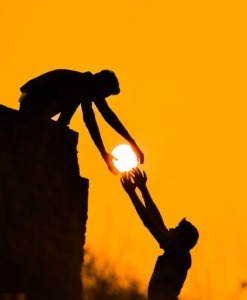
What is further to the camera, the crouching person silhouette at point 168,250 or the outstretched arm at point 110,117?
the outstretched arm at point 110,117

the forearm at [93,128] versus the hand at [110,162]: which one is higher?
the forearm at [93,128]

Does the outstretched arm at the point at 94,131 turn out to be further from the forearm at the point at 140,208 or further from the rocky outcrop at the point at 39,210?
the forearm at the point at 140,208

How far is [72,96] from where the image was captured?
10812mm

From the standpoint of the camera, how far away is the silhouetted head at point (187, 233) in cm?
928

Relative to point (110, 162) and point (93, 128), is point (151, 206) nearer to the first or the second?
point (110, 162)

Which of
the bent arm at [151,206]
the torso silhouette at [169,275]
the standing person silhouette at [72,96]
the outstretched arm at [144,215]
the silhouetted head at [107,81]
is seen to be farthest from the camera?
the silhouetted head at [107,81]

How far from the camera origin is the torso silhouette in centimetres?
896

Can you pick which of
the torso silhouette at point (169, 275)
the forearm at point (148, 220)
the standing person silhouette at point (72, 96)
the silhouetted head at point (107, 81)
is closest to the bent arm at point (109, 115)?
the standing person silhouette at point (72, 96)

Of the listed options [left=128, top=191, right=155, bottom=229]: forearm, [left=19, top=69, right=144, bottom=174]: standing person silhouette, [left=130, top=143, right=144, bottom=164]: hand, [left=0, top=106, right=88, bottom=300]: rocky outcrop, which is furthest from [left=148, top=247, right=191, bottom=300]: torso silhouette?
[left=19, top=69, right=144, bottom=174]: standing person silhouette

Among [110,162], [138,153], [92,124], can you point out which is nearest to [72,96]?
[92,124]

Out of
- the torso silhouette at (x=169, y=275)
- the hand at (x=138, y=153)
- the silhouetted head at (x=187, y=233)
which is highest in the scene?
the hand at (x=138, y=153)

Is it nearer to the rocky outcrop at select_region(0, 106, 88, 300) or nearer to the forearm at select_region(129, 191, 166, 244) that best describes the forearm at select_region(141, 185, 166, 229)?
the forearm at select_region(129, 191, 166, 244)

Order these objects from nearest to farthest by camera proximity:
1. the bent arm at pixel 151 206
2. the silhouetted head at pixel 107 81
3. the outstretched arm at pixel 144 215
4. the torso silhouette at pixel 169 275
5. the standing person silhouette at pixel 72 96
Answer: the torso silhouette at pixel 169 275
the outstretched arm at pixel 144 215
the bent arm at pixel 151 206
the standing person silhouette at pixel 72 96
the silhouetted head at pixel 107 81

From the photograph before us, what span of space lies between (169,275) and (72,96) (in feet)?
8.68
